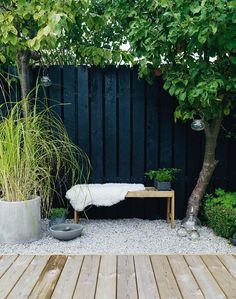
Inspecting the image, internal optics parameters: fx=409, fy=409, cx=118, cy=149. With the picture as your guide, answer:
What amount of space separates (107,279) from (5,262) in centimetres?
86

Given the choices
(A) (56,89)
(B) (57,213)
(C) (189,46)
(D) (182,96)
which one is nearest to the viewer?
(C) (189,46)

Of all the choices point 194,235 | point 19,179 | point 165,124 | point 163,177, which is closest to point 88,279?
point 19,179

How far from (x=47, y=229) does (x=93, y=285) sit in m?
1.47

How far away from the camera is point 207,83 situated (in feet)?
11.5

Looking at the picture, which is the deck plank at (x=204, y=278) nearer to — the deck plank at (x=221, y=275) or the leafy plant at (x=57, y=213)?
the deck plank at (x=221, y=275)

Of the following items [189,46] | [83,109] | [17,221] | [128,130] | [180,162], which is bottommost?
[17,221]

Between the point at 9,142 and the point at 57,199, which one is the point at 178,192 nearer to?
the point at 57,199

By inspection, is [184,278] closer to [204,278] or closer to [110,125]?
[204,278]

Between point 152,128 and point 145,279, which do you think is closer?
point 145,279

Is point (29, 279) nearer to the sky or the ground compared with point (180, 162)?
nearer to the ground

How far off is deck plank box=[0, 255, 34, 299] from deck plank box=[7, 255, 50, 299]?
0.03 m

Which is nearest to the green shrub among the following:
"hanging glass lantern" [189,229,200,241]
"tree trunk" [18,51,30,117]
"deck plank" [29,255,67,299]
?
"hanging glass lantern" [189,229,200,241]

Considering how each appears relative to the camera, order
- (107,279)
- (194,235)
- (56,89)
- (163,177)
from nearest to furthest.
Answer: (107,279) → (194,235) → (163,177) → (56,89)

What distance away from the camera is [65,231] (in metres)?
3.66
